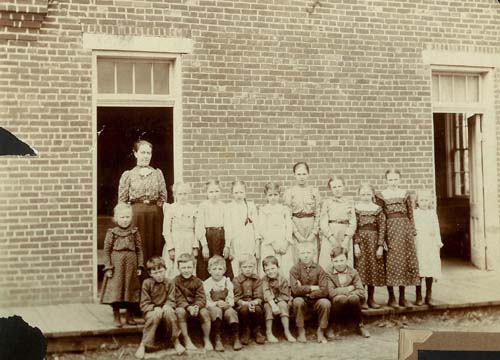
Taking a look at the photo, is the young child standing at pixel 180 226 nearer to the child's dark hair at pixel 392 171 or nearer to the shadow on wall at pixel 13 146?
the shadow on wall at pixel 13 146

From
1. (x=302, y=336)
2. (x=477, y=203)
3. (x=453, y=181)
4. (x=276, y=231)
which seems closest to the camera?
(x=302, y=336)

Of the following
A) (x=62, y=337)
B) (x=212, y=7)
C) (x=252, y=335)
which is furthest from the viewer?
(x=212, y=7)

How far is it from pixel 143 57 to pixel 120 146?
650mm

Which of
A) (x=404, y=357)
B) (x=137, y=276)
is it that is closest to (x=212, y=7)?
(x=137, y=276)

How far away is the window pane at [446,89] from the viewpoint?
13.1 feet

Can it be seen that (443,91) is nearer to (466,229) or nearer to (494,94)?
(494,94)

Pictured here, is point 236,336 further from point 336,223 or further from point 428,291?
point 428,291

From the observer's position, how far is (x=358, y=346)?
335 centimetres

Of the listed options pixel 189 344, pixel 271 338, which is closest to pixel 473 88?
pixel 271 338

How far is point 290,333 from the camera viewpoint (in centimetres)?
336

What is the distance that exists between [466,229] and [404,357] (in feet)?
3.57

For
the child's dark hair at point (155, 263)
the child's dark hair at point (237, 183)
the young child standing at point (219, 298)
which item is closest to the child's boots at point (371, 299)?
the young child standing at point (219, 298)

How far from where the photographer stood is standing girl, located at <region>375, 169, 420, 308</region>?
146 inches

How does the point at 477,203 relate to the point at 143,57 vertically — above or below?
below
